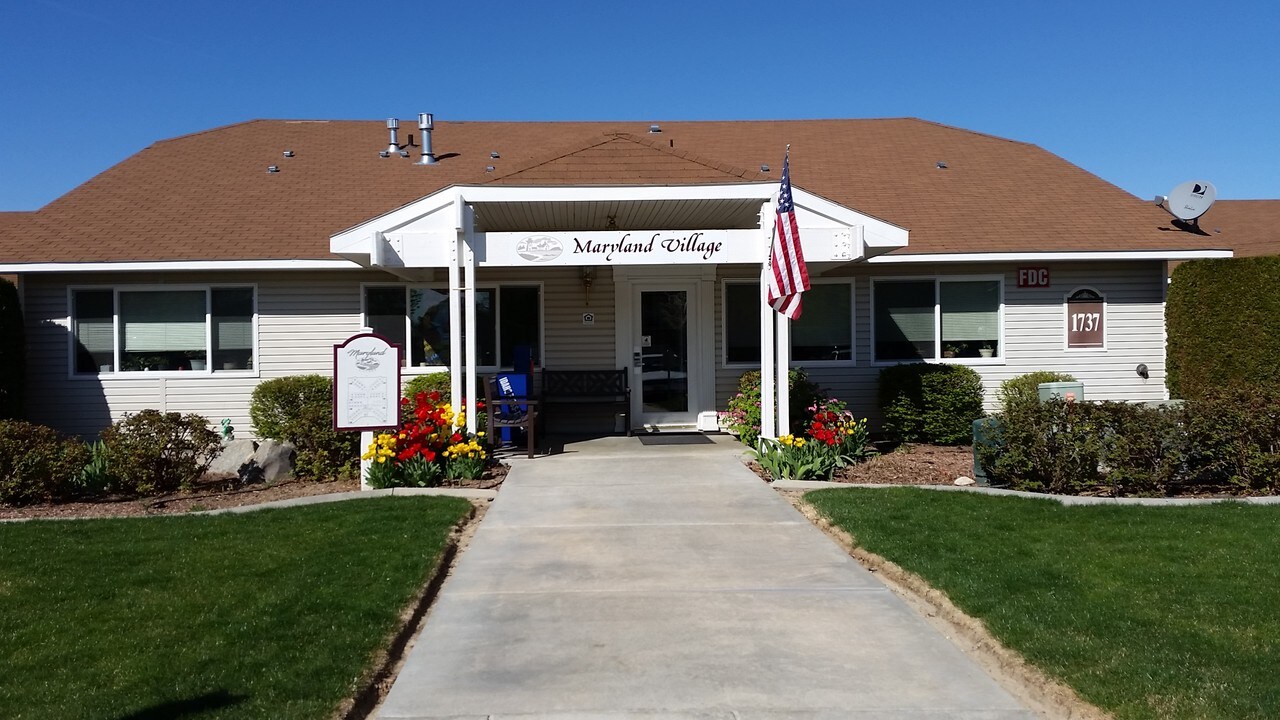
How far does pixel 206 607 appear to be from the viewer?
5.67m

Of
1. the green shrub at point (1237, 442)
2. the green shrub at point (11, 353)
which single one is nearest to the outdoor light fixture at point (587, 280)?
the green shrub at point (11, 353)

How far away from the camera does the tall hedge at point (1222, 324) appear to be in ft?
40.7

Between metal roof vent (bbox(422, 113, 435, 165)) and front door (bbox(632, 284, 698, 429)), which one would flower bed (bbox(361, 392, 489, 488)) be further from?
metal roof vent (bbox(422, 113, 435, 165))

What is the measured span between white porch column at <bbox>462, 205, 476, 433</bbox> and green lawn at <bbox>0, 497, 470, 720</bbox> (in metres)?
2.33

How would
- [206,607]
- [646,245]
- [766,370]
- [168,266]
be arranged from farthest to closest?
[168,266] < [766,370] < [646,245] < [206,607]

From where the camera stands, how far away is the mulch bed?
9070 millimetres

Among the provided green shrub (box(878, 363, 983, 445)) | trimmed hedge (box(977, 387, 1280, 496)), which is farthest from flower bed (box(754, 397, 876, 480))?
trimmed hedge (box(977, 387, 1280, 496))

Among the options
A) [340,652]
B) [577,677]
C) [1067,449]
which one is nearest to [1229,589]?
[1067,449]

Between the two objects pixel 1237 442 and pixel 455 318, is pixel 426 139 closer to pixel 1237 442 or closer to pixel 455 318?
pixel 455 318

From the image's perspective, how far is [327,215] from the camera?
14656mm

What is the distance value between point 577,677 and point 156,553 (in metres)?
4.07

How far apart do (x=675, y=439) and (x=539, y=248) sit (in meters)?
3.76

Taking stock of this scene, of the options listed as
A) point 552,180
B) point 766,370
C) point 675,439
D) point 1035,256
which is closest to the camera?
point 552,180

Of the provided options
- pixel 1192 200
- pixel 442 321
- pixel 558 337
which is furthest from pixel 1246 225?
pixel 442 321
